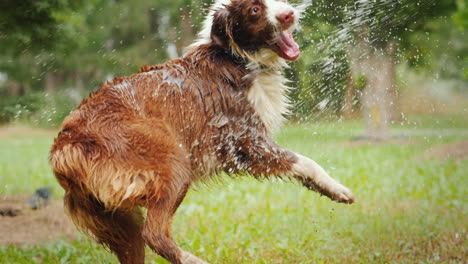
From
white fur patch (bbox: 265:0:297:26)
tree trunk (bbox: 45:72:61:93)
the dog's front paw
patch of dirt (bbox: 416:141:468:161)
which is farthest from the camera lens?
tree trunk (bbox: 45:72:61:93)

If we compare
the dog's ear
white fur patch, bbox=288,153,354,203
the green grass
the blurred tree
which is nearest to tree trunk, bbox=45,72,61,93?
the green grass

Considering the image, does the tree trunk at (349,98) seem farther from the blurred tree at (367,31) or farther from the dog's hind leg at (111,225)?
the dog's hind leg at (111,225)

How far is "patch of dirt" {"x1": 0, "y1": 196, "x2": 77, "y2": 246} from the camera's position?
539 centimetres

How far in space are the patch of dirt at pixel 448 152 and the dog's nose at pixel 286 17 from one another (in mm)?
6131

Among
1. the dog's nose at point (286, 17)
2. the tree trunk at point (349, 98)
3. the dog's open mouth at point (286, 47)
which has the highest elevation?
the dog's nose at point (286, 17)

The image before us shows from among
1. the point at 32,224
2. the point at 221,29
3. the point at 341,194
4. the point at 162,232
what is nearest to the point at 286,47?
the point at 221,29

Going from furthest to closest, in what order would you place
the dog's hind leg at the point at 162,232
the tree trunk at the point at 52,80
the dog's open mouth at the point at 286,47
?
the tree trunk at the point at 52,80 → the dog's open mouth at the point at 286,47 → the dog's hind leg at the point at 162,232

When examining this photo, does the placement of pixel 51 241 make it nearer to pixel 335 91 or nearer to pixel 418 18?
pixel 335 91

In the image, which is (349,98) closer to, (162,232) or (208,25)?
(208,25)

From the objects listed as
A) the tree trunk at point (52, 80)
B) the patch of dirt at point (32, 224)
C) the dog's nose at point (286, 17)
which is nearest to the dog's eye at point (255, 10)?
the dog's nose at point (286, 17)

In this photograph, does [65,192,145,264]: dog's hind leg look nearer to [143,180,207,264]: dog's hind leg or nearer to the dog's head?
[143,180,207,264]: dog's hind leg

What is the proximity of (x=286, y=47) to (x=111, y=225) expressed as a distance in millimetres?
1639

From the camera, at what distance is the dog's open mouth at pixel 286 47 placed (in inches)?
148

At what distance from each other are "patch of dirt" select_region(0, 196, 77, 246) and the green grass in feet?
0.81
